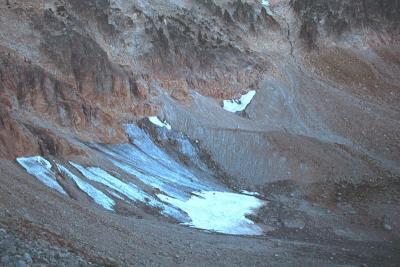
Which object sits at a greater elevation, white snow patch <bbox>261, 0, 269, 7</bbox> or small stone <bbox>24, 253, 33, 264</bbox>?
white snow patch <bbox>261, 0, 269, 7</bbox>

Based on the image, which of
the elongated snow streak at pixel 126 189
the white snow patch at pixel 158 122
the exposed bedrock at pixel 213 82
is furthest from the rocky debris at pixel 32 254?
the white snow patch at pixel 158 122

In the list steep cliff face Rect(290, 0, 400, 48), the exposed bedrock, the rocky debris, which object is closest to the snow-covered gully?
the exposed bedrock

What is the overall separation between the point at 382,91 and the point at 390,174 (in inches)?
563

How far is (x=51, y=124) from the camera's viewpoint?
28.1 meters

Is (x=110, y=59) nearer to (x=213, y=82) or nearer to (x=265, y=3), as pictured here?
(x=213, y=82)

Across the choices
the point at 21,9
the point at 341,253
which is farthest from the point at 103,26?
the point at 341,253

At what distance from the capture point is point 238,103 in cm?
4197

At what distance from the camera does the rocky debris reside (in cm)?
852

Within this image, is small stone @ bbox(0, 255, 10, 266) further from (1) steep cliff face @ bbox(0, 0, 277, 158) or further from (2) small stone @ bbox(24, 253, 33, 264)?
(1) steep cliff face @ bbox(0, 0, 277, 158)

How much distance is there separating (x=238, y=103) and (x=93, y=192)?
71.1ft

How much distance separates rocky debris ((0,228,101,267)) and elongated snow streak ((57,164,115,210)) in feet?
37.8

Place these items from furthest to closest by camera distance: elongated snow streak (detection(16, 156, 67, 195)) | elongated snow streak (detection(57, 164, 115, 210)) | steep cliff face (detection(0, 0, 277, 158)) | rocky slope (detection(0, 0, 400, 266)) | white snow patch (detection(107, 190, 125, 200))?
steep cliff face (detection(0, 0, 277, 158)) → white snow patch (detection(107, 190, 125, 200)) → elongated snow streak (detection(57, 164, 115, 210)) → elongated snow streak (detection(16, 156, 67, 195)) → rocky slope (detection(0, 0, 400, 266))

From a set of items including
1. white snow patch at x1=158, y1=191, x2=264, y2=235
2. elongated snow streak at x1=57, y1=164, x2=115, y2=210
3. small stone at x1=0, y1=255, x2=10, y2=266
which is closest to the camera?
small stone at x1=0, y1=255, x2=10, y2=266

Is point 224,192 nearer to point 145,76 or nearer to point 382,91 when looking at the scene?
point 145,76
